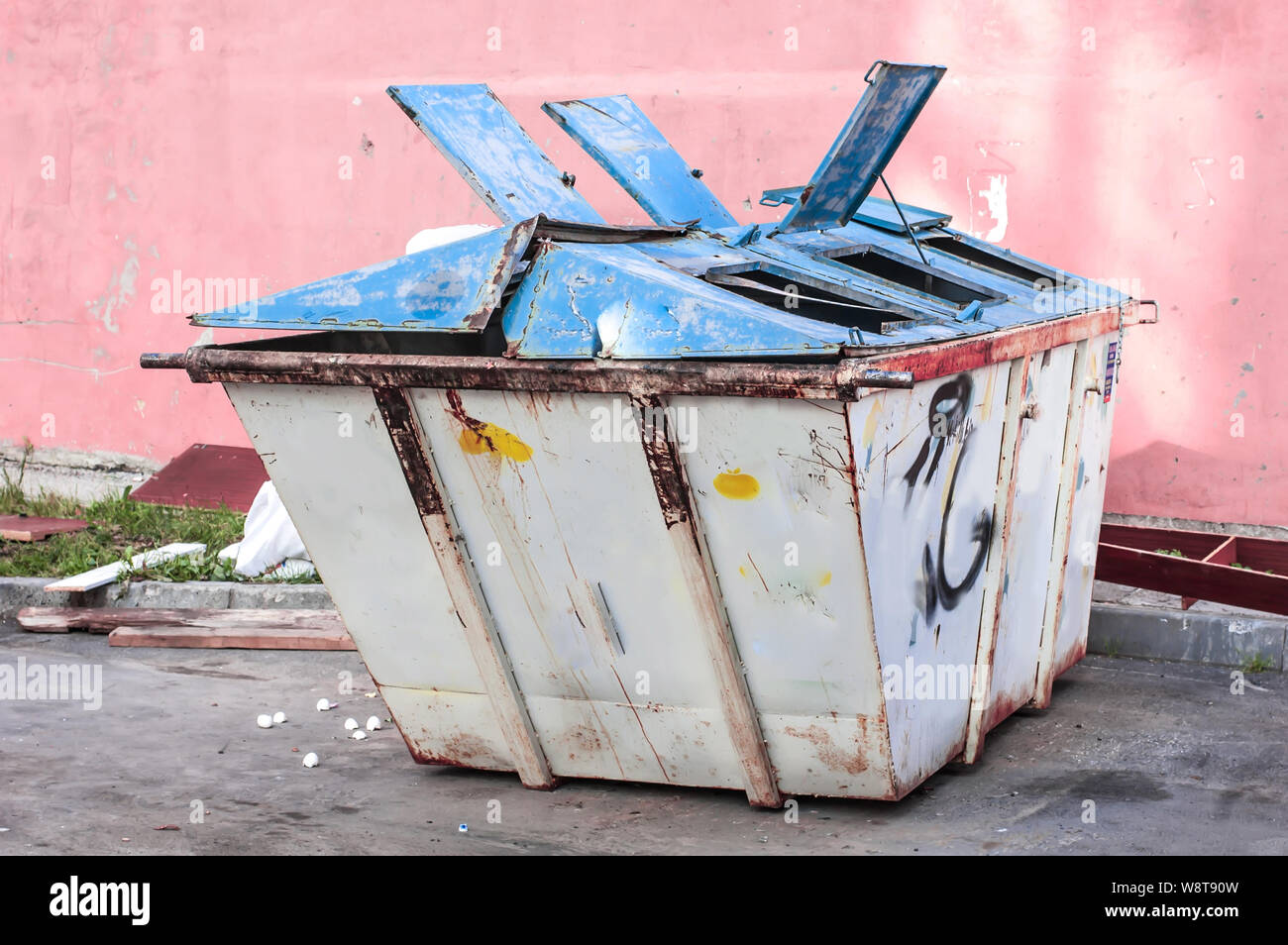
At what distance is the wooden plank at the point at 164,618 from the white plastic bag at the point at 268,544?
0.24 meters

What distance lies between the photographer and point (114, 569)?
243 inches

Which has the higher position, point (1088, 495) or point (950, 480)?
point (950, 480)

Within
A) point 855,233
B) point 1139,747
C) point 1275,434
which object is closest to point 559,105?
point 855,233

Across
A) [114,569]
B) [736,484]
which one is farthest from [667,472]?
[114,569]

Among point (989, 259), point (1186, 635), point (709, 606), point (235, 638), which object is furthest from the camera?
point (235, 638)

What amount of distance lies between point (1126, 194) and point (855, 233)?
5.48ft

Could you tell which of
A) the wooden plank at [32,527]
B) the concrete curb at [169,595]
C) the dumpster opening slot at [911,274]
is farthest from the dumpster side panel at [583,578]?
the wooden plank at [32,527]

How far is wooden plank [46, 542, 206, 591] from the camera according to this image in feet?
19.7

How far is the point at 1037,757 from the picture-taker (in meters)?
4.13

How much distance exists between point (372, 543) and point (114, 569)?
2.96 metres

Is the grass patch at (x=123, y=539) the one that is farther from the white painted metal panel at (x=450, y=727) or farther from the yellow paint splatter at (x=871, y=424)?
the yellow paint splatter at (x=871, y=424)

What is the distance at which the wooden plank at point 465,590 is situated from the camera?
11.2ft

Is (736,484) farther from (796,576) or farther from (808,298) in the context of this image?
(808,298)
